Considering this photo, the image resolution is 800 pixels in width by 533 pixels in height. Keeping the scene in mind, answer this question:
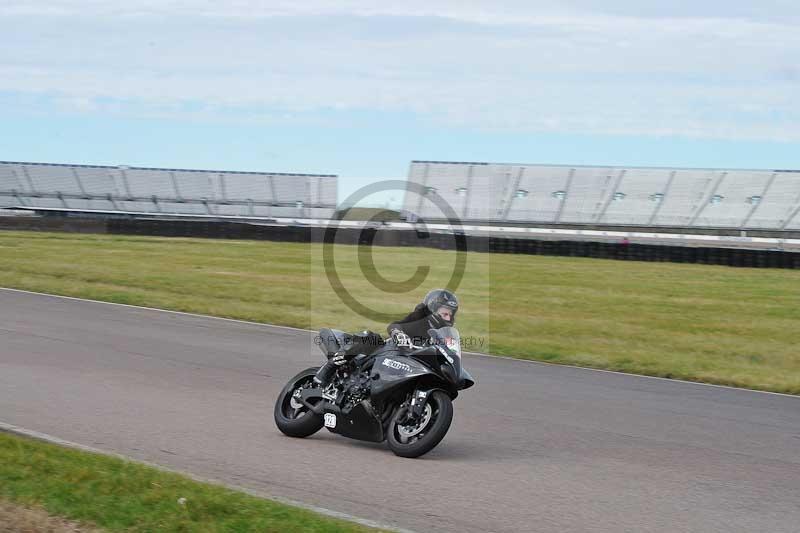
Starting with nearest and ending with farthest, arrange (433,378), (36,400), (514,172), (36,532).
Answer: (36,532), (433,378), (36,400), (514,172)

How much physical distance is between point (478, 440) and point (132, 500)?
11.8 ft

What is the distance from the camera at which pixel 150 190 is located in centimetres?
5294

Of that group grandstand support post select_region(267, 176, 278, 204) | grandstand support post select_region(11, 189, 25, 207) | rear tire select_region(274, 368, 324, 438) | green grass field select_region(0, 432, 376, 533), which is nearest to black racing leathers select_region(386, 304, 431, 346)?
rear tire select_region(274, 368, 324, 438)

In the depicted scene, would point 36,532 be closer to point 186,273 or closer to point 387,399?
point 387,399

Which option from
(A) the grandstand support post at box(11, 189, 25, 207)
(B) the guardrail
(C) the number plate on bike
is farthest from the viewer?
(A) the grandstand support post at box(11, 189, 25, 207)

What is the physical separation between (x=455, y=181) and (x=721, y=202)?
13.5 m

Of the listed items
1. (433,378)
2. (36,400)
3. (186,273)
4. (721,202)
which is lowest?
(721,202)

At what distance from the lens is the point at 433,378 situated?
7781mm

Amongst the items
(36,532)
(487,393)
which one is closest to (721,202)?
(487,393)

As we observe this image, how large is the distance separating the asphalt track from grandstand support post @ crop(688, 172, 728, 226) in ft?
122

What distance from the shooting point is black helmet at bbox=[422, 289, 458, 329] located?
790cm

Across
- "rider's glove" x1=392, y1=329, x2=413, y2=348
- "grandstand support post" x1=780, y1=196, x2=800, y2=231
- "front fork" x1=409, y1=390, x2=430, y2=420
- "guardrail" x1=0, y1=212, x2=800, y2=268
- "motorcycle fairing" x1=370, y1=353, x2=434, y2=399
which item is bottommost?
"grandstand support post" x1=780, y1=196, x2=800, y2=231

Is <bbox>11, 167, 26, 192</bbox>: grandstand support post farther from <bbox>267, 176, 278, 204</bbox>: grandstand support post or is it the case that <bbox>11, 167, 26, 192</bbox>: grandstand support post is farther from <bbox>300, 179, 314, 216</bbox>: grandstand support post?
<bbox>300, 179, 314, 216</bbox>: grandstand support post

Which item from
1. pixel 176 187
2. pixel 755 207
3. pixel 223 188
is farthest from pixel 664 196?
pixel 176 187
